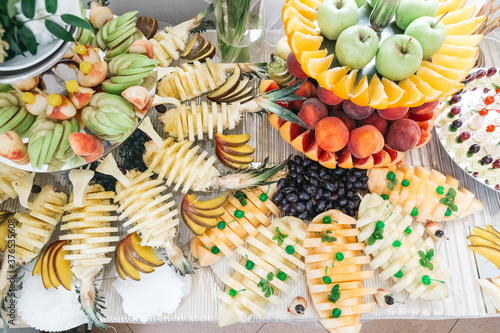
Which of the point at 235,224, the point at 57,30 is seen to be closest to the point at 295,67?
the point at 235,224

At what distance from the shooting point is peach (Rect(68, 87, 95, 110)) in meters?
0.79

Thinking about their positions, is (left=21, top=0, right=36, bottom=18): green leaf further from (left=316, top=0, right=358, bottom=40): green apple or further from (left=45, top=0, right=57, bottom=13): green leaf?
(left=316, top=0, right=358, bottom=40): green apple

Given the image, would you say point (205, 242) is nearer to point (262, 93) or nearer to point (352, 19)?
point (262, 93)

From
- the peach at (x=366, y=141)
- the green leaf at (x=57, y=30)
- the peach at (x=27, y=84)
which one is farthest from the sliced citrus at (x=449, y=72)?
the peach at (x=27, y=84)

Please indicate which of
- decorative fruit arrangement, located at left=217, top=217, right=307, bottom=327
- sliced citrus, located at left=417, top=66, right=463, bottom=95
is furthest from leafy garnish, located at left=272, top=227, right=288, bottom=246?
sliced citrus, located at left=417, top=66, right=463, bottom=95

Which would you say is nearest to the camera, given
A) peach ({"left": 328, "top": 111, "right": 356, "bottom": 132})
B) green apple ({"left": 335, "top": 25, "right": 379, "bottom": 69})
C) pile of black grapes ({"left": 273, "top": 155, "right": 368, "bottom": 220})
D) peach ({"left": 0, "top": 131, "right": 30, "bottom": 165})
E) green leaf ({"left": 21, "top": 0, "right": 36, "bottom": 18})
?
green leaf ({"left": 21, "top": 0, "right": 36, "bottom": 18})

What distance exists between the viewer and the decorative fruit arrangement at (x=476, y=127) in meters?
1.20

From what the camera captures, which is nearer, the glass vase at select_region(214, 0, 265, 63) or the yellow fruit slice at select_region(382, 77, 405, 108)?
the yellow fruit slice at select_region(382, 77, 405, 108)

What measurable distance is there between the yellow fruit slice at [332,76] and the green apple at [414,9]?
0.22 metres

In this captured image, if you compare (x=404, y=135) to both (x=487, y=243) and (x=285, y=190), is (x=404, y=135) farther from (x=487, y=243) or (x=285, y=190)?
(x=487, y=243)

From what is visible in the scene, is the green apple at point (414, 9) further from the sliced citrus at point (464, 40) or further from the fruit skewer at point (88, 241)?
the fruit skewer at point (88, 241)

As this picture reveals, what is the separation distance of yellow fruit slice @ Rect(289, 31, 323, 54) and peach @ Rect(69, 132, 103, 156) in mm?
544

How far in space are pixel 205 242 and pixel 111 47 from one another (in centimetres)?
64

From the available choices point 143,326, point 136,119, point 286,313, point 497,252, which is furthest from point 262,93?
point 143,326
